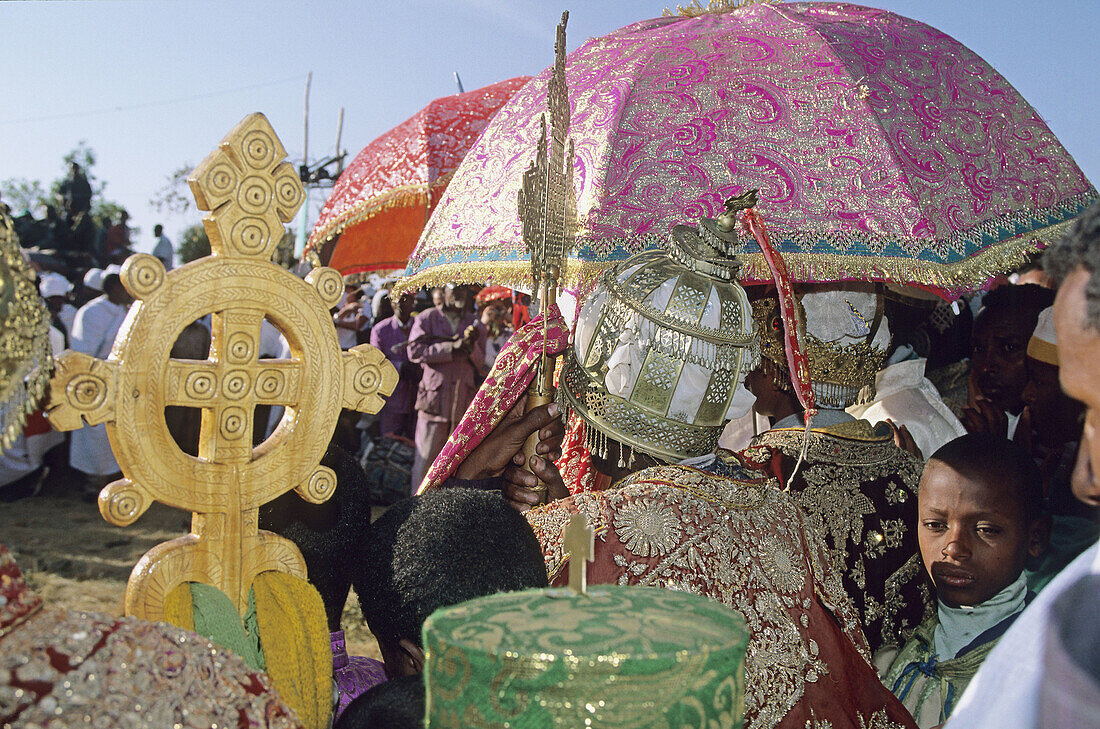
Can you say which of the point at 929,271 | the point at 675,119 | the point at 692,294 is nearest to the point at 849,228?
the point at 929,271

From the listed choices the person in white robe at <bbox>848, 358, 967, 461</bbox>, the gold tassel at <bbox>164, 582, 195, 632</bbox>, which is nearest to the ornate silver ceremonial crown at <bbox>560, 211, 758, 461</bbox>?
the gold tassel at <bbox>164, 582, 195, 632</bbox>

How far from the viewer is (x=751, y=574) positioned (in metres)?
1.72

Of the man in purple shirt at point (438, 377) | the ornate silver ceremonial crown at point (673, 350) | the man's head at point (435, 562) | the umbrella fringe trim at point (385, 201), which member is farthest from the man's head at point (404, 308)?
the man's head at point (435, 562)

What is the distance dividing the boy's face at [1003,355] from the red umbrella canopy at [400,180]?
8.79 ft

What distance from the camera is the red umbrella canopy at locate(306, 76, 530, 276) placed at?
15.2 ft

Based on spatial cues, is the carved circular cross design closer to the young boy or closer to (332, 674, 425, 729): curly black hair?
(332, 674, 425, 729): curly black hair

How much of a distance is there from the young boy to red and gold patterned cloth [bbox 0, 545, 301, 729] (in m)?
1.80

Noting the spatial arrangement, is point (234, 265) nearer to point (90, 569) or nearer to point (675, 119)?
point (675, 119)

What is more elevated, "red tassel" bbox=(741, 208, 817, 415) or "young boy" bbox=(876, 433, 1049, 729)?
"red tassel" bbox=(741, 208, 817, 415)

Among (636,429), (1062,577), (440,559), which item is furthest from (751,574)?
(1062,577)

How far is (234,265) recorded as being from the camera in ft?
4.20

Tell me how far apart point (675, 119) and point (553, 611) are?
6.89 ft

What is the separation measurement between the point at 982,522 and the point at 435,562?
150 cm

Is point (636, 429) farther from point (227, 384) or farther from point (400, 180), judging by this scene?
point (400, 180)
